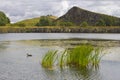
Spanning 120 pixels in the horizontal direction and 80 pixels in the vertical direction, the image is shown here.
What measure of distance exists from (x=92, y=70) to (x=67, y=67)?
2732mm

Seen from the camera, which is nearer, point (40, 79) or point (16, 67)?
point (40, 79)

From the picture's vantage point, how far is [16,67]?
123 feet

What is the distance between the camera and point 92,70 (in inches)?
1404

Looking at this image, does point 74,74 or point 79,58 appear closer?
point 74,74

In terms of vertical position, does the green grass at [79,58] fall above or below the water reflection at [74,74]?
above

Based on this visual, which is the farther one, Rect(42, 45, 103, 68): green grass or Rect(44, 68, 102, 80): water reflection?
Rect(42, 45, 103, 68): green grass

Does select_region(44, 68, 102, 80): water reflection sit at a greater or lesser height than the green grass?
lesser

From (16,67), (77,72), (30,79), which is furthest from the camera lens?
(16,67)

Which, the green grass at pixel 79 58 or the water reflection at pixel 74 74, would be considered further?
the green grass at pixel 79 58

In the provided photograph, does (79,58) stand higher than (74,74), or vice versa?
(79,58)

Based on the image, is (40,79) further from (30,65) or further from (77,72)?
(30,65)

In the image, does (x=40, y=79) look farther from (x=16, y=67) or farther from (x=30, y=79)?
(x=16, y=67)

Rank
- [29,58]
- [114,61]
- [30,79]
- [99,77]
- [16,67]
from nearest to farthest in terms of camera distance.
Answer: [30,79], [99,77], [16,67], [114,61], [29,58]

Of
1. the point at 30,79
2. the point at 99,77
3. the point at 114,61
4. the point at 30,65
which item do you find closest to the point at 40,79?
the point at 30,79
